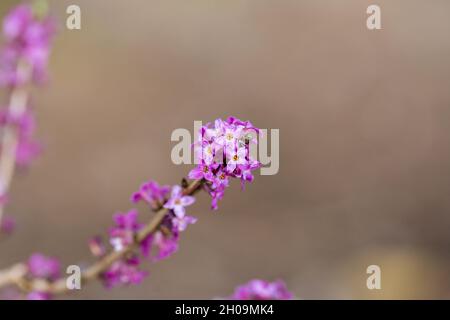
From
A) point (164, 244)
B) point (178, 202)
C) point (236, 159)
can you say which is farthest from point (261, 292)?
point (236, 159)

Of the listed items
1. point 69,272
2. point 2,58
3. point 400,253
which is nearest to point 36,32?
point 2,58

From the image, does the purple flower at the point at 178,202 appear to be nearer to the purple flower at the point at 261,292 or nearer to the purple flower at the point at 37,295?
the purple flower at the point at 261,292

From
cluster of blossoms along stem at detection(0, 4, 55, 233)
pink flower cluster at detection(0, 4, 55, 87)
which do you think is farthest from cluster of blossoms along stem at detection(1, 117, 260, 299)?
pink flower cluster at detection(0, 4, 55, 87)

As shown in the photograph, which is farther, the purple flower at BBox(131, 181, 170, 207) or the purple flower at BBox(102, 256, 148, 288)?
the purple flower at BBox(102, 256, 148, 288)

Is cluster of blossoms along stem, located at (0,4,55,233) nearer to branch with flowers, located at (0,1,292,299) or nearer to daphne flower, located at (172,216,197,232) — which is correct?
branch with flowers, located at (0,1,292,299)

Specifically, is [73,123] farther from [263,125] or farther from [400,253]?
[400,253]

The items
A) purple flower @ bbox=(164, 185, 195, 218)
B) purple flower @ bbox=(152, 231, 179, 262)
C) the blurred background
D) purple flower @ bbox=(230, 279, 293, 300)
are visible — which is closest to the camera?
purple flower @ bbox=(164, 185, 195, 218)
